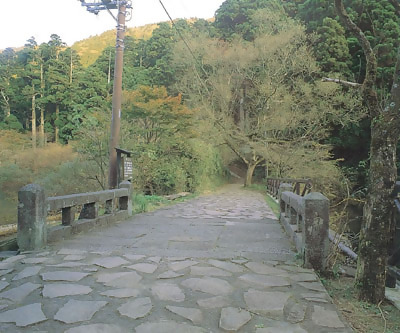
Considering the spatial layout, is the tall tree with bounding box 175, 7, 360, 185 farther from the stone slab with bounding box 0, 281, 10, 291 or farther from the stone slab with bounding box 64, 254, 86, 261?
the stone slab with bounding box 0, 281, 10, 291

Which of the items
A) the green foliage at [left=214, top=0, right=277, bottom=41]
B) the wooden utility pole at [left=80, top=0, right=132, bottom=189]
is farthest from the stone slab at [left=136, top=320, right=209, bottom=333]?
the green foliage at [left=214, top=0, right=277, bottom=41]

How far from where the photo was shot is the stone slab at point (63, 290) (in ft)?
8.87

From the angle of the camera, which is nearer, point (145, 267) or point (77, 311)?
point (77, 311)

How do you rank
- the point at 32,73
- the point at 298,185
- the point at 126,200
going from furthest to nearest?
the point at 32,73, the point at 298,185, the point at 126,200

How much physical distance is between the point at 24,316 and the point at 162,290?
1068mm

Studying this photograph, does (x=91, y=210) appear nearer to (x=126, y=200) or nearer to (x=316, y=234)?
(x=126, y=200)

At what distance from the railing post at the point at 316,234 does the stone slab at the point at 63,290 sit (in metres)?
2.30

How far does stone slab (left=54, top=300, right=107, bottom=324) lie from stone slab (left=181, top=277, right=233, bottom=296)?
814 mm

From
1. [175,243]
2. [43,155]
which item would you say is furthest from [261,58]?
[175,243]

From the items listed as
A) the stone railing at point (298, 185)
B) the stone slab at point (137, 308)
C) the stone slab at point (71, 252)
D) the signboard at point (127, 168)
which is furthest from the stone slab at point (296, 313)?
the stone railing at point (298, 185)

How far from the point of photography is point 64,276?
10.3 feet

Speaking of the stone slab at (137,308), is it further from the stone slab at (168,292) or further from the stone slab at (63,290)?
the stone slab at (63,290)

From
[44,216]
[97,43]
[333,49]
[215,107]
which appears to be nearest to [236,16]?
[215,107]

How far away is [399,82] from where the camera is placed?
288 cm
